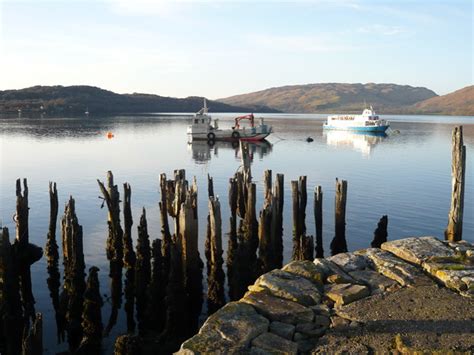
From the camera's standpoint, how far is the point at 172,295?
467 inches

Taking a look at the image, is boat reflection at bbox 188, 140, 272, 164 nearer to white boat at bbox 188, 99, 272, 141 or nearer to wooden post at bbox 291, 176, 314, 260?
white boat at bbox 188, 99, 272, 141

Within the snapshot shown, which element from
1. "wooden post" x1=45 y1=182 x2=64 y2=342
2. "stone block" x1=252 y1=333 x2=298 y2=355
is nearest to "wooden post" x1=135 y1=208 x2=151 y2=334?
"wooden post" x1=45 y1=182 x2=64 y2=342

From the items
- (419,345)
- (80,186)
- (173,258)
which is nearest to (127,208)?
(173,258)

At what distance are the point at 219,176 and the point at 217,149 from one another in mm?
23305

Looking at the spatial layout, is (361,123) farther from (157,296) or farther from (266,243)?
(157,296)

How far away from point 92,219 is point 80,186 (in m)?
9.77

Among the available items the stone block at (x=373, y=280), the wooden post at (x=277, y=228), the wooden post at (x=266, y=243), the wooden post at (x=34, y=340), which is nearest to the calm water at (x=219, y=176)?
the wooden post at (x=277, y=228)

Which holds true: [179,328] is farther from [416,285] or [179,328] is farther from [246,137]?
[246,137]

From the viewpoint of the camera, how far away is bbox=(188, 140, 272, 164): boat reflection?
175 ft

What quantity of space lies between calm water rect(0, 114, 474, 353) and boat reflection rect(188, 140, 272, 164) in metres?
0.13

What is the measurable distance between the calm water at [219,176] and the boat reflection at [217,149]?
5.3 inches

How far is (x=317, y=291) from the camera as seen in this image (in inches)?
340

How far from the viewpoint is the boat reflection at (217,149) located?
5325 centimetres

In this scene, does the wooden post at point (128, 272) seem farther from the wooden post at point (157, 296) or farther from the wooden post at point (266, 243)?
the wooden post at point (266, 243)
